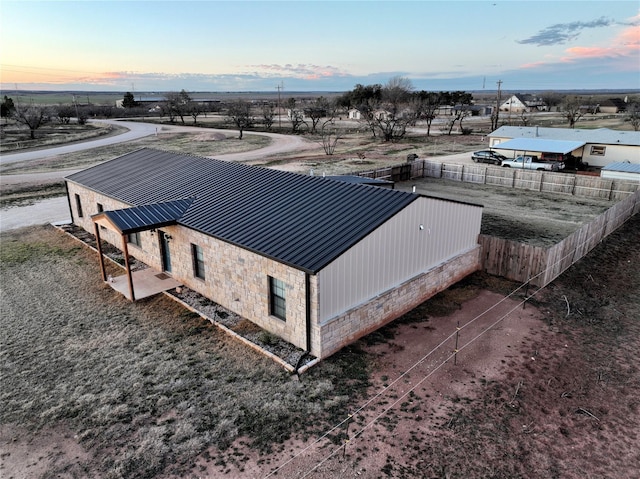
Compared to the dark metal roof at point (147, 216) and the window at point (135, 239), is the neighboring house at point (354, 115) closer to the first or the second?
the window at point (135, 239)

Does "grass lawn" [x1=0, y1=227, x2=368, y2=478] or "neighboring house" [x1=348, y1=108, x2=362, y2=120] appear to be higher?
"neighboring house" [x1=348, y1=108, x2=362, y2=120]

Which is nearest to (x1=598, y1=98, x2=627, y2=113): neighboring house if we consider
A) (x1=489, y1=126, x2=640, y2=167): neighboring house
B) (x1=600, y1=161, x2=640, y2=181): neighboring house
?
(x1=489, y1=126, x2=640, y2=167): neighboring house

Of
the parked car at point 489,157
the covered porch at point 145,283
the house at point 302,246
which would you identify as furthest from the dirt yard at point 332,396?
the parked car at point 489,157

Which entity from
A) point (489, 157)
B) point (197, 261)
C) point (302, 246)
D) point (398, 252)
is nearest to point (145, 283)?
point (197, 261)

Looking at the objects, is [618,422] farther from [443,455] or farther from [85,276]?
[85,276]

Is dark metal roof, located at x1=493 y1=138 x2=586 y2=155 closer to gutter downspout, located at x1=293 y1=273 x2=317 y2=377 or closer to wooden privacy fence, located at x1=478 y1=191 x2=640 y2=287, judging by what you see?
wooden privacy fence, located at x1=478 y1=191 x2=640 y2=287

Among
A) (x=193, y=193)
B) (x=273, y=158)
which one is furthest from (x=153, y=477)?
(x=273, y=158)
